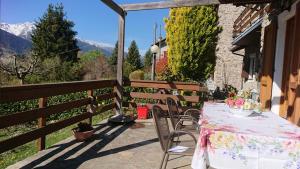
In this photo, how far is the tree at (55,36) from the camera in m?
27.8

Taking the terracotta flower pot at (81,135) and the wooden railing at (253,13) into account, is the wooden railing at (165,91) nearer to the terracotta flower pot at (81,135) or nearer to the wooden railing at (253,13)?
the wooden railing at (253,13)

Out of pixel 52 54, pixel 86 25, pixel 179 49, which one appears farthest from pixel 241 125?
pixel 86 25

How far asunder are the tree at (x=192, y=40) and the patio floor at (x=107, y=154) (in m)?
8.76

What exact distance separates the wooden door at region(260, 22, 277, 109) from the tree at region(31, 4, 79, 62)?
22.0 metres

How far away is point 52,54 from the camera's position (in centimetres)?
2753

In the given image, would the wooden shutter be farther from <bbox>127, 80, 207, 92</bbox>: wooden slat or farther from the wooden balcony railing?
the wooden balcony railing

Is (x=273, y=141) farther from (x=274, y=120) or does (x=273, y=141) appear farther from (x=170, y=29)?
(x=170, y=29)

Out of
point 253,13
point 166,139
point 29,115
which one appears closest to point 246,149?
point 166,139

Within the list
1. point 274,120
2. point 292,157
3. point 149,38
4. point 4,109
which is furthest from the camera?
point 149,38

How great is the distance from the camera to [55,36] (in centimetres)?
2834

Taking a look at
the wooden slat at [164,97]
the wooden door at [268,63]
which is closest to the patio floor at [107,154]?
the wooden slat at [164,97]

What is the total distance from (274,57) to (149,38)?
34.9 meters

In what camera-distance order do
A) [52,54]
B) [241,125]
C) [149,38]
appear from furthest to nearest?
1. [149,38]
2. [52,54]
3. [241,125]

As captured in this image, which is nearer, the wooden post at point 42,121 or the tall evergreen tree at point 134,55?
the wooden post at point 42,121
